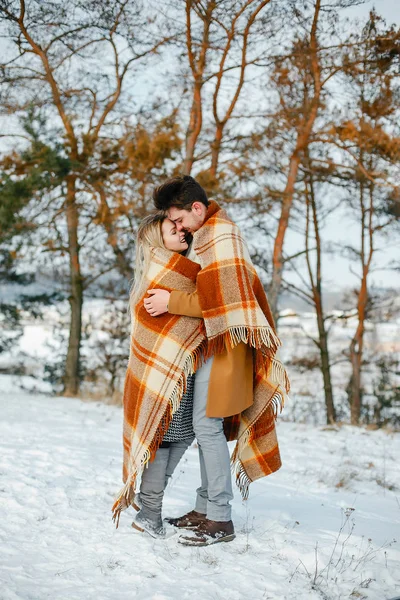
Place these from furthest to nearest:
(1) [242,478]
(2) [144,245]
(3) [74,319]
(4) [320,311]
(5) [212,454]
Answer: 1. (4) [320,311]
2. (3) [74,319]
3. (1) [242,478]
4. (2) [144,245]
5. (5) [212,454]

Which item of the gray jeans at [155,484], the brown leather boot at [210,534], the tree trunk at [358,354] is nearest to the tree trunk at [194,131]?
the tree trunk at [358,354]

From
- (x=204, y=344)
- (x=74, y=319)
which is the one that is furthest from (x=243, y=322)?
(x=74, y=319)

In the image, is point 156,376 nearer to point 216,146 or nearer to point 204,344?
point 204,344

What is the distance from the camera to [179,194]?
2836 mm

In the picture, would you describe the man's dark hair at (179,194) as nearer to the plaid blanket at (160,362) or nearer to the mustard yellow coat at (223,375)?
the plaid blanket at (160,362)

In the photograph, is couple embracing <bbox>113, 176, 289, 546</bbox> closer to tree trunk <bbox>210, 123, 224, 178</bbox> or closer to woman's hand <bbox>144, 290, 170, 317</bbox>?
woman's hand <bbox>144, 290, 170, 317</bbox>

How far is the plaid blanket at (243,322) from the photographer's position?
2684mm

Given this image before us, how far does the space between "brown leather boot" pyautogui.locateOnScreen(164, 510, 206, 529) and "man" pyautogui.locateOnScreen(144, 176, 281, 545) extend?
0.02 m

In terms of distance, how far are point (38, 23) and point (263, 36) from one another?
3935mm

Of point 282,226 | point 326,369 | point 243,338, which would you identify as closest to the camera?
point 243,338

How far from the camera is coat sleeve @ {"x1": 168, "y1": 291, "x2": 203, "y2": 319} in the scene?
2.72 m

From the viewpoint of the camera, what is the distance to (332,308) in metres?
15.0

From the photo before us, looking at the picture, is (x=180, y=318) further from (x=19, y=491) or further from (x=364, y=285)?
(x=364, y=285)

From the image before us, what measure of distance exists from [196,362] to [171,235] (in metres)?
0.65
